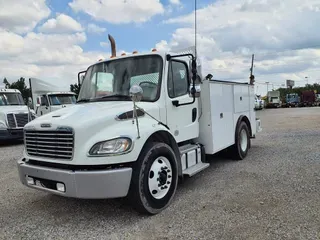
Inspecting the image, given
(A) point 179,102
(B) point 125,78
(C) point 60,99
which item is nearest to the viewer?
(B) point 125,78

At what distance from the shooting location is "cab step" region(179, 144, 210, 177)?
4.99 m

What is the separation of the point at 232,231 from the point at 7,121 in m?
10.8

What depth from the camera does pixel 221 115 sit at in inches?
248

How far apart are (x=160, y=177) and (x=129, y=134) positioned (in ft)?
2.79

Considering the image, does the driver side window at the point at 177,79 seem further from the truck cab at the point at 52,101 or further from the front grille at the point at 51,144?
the truck cab at the point at 52,101

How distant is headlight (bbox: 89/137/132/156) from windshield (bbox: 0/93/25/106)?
11.1m

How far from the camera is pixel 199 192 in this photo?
4.98 metres

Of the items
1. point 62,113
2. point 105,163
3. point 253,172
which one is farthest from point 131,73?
point 253,172

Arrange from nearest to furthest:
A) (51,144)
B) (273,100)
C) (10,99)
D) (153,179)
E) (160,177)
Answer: (51,144) → (153,179) → (160,177) → (10,99) → (273,100)

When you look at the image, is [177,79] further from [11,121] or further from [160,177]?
[11,121]

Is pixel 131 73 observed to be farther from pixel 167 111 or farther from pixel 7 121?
pixel 7 121

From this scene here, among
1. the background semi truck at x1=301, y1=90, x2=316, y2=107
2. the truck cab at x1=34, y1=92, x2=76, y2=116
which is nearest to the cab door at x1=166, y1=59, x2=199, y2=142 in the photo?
the truck cab at x1=34, y1=92, x2=76, y2=116

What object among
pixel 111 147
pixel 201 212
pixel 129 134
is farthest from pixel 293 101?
pixel 111 147

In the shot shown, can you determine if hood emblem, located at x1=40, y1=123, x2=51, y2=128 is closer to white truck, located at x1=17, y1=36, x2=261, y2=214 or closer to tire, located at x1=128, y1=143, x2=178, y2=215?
white truck, located at x1=17, y1=36, x2=261, y2=214
